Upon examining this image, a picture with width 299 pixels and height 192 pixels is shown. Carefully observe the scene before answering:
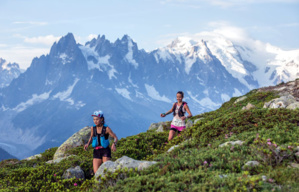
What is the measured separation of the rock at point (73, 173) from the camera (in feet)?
44.0

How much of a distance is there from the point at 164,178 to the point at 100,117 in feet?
16.3

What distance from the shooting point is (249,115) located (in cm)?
1505

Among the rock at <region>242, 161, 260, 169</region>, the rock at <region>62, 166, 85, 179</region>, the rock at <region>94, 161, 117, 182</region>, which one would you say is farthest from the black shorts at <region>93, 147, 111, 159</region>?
the rock at <region>242, 161, 260, 169</region>

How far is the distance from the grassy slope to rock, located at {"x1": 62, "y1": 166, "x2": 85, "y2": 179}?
34 cm

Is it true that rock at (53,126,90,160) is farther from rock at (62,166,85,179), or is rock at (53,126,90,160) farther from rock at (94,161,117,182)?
Answer: rock at (94,161,117,182)

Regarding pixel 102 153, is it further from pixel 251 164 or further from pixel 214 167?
pixel 251 164

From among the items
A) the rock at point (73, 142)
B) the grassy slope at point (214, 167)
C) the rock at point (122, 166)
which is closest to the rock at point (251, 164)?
the grassy slope at point (214, 167)

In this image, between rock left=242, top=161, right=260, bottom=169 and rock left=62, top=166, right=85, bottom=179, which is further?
rock left=62, top=166, right=85, bottom=179

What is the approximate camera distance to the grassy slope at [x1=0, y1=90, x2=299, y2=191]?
23.9 feet

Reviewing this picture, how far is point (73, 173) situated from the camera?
13539 millimetres

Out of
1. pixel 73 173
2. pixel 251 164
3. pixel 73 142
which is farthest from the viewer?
pixel 73 142

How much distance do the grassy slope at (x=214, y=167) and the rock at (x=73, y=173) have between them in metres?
0.34

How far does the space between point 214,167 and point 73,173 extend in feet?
24.4

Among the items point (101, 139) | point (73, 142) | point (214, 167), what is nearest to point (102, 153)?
point (101, 139)
